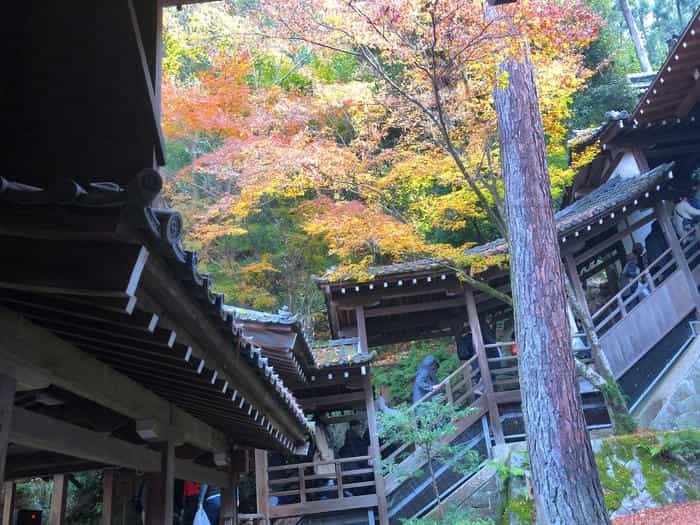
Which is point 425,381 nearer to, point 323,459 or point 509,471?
point 323,459

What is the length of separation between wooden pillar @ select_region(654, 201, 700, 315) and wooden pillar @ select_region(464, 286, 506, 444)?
13.5 feet

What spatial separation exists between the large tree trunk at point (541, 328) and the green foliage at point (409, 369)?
30.3ft

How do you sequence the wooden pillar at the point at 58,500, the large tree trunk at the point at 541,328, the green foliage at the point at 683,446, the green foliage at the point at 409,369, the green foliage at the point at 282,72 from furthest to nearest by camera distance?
1. the green foliage at the point at 282,72
2. the green foliage at the point at 409,369
3. the green foliage at the point at 683,446
4. the wooden pillar at the point at 58,500
5. the large tree trunk at the point at 541,328

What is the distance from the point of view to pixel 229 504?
6.20 meters

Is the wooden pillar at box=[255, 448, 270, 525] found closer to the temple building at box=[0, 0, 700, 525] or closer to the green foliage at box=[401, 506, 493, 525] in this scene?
the temple building at box=[0, 0, 700, 525]

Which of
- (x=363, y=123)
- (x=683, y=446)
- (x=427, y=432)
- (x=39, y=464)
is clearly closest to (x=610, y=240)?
(x=683, y=446)

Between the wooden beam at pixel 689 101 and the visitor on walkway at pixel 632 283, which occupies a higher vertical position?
the wooden beam at pixel 689 101

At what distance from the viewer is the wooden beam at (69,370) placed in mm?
2109

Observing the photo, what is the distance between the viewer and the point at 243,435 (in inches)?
221

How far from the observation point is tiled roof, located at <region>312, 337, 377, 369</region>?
33.4ft

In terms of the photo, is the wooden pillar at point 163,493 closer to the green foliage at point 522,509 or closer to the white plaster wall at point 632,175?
the green foliage at point 522,509

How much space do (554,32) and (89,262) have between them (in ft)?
23.3

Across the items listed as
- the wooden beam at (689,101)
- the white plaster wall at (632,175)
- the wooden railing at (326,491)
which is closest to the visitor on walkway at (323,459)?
the wooden railing at (326,491)

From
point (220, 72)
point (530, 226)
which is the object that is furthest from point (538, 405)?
point (220, 72)
